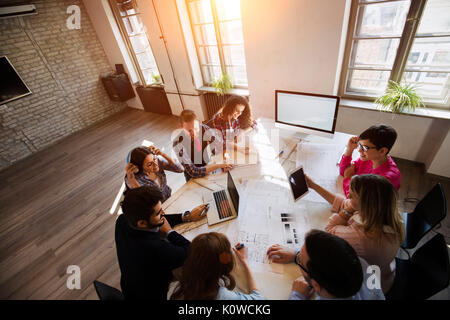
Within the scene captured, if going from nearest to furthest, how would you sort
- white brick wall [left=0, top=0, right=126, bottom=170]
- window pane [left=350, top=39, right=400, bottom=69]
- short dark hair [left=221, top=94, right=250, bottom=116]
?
short dark hair [left=221, top=94, right=250, bottom=116] < window pane [left=350, top=39, right=400, bottom=69] < white brick wall [left=0, top=0, right=126, bottom=170]

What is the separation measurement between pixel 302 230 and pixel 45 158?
212 inches

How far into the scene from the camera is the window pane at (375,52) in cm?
246

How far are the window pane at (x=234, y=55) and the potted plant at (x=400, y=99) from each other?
6.99 feet

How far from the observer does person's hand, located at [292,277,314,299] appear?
3.56 ft

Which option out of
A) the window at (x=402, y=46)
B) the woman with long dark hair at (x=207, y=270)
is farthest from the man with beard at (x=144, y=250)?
the window at (x=402, y=46)

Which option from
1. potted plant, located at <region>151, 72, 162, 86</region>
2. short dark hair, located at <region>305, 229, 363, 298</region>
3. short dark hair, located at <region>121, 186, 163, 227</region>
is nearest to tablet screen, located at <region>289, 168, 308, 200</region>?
short dark hair, located at <region>305, 229, 363, 298</region>

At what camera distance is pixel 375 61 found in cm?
260

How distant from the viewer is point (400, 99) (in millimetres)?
2346

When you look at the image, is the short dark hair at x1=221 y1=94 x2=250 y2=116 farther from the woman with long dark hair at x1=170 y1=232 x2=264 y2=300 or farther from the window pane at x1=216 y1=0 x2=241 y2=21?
the window pane at x1=216 y1=0 x2=241 y2=21

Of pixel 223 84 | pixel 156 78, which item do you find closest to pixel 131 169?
pixel 223 84

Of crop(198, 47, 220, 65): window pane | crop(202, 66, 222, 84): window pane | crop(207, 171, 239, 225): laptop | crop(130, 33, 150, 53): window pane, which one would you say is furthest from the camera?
crop(130, 33, 150, 53): window pane
